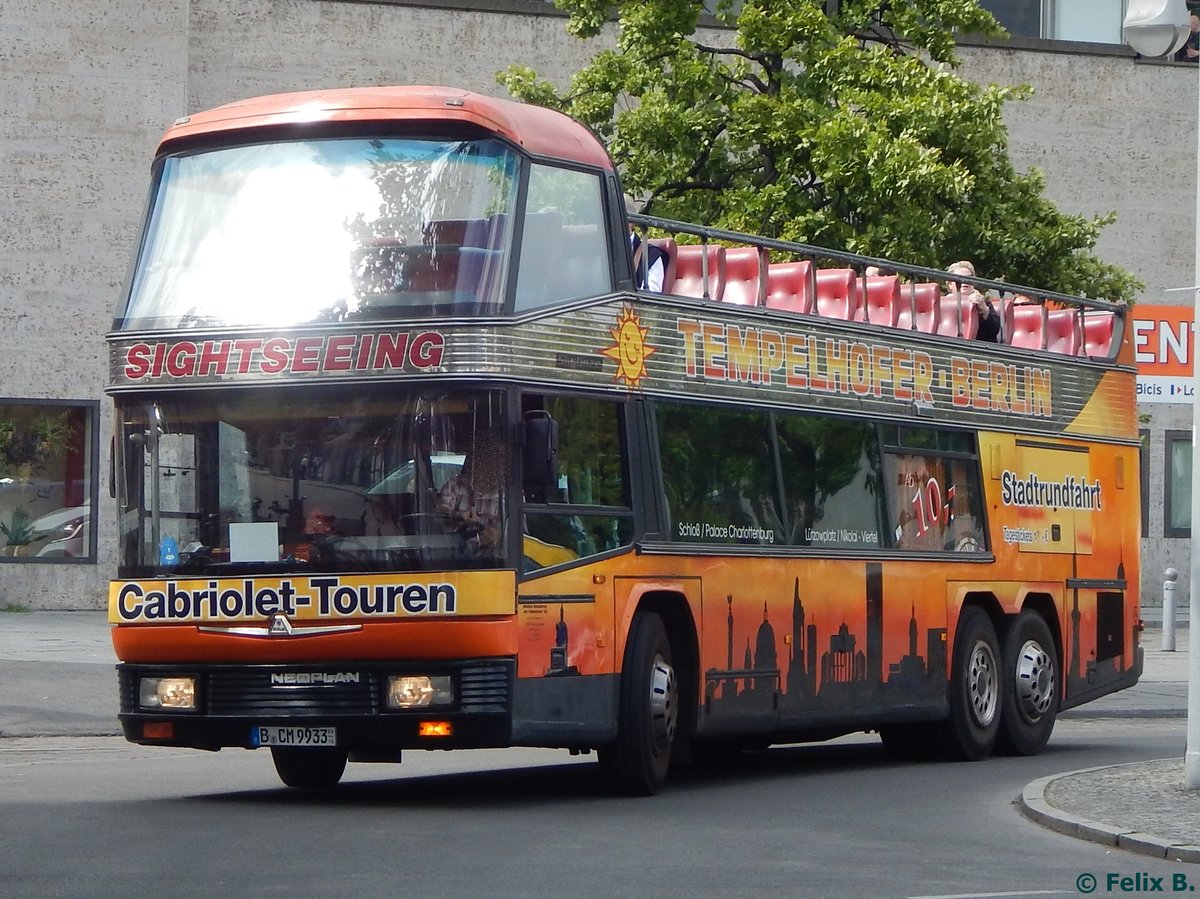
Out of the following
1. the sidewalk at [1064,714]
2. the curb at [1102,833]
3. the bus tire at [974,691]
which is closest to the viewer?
the curb at [1102,833]

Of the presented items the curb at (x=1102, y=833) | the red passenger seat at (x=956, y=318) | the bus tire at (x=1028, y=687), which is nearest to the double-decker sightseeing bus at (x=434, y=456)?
the curb at (x=1102, y=833)

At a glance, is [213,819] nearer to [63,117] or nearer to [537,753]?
[537,753]

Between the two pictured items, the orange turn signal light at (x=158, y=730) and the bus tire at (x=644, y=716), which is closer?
the orange turn signal light at (x=158, y=730)

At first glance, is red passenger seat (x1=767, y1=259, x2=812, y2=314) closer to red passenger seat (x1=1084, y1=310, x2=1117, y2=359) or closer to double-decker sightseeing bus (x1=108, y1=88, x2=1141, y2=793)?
double-decker sightseeing bus (x1=108, y1=88, x2=1141, y2=793)

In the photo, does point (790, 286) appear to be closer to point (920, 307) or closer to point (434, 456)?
point (920, 307)

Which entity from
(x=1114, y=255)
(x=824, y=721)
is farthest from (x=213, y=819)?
(x=1114, y=255)

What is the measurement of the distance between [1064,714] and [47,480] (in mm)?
14089

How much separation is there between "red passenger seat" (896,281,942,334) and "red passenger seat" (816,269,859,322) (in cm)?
64

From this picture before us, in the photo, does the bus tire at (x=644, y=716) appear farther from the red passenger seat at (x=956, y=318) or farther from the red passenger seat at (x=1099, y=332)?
the red passenger seat at (x=1099, y=332)

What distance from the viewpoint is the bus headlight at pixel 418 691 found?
37.3ft

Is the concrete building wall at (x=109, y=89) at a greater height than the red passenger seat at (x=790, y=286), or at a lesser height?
greater

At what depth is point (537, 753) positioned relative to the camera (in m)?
16.7

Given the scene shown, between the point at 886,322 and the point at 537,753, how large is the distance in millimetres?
4099

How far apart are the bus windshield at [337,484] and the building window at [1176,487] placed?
27.9 metres
